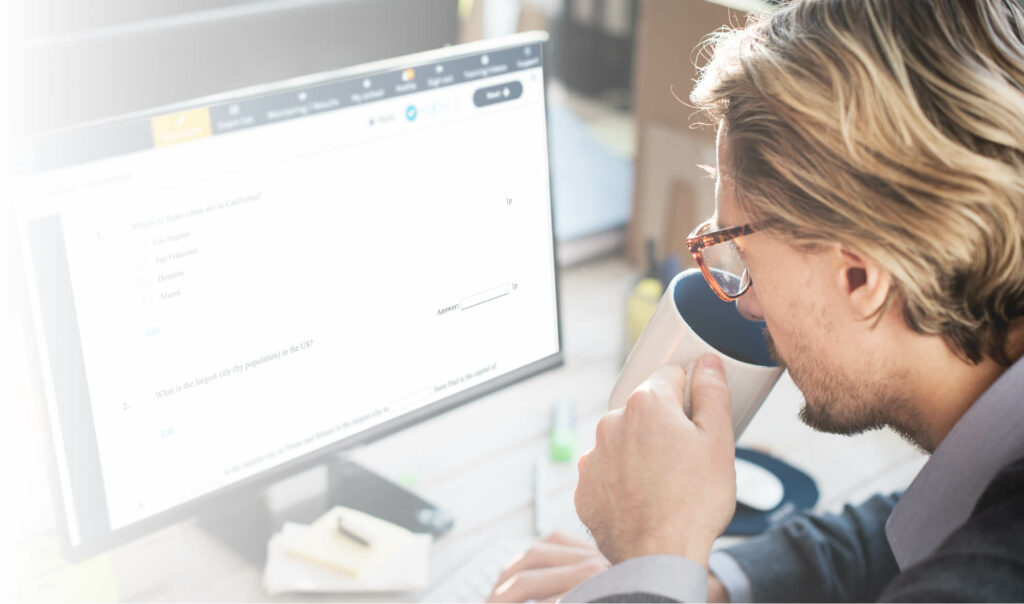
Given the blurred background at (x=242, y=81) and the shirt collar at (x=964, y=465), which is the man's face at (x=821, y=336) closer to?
the shirt collar at (x=964, y=465)

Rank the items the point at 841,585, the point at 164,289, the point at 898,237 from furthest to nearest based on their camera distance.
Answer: the point at 841,585, the point at 164,289, the point at 898,237

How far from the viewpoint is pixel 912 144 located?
2.24 feet

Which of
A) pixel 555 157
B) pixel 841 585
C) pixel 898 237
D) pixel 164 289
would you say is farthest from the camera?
pixel 555 157

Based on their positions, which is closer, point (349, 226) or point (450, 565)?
point (349, 226)

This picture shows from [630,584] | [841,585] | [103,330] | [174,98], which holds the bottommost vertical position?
[841,585]

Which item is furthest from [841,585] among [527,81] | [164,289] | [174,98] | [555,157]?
[555,157]

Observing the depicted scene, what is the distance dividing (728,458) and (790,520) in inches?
10.8

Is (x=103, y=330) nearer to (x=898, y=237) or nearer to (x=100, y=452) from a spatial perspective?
(x=100, y=452)

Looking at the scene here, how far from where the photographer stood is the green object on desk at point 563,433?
1175 mm

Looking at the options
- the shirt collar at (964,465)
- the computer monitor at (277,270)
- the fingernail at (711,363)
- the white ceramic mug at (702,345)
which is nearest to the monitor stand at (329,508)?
the computer monitor at (277,270)

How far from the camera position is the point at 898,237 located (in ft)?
2.31

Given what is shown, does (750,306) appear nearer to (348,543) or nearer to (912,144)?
(912,144)

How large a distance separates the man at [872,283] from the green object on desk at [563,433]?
309 mm

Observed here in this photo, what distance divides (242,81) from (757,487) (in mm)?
783
